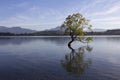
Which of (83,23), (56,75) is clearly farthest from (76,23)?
(56,75)

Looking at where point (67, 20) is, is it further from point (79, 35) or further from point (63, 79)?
point (63, 79)

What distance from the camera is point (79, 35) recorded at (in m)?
71.6

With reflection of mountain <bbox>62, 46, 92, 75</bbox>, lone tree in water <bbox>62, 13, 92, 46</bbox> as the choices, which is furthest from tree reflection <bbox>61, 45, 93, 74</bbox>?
lone tree in water <bbox>62, 13, 92, 46</bbox>

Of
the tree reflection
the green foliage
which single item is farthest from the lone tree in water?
the tree reflection

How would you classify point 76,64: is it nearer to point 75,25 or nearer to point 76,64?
point 76,64

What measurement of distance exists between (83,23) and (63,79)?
172ft

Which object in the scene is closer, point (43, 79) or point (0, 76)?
point (43, 79)

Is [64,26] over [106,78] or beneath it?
over

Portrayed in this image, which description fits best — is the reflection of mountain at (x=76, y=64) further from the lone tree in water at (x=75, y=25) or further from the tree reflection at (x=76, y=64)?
the lone tree in water at (x=75, y=25)

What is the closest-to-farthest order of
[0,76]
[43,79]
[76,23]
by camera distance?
[43,79] → [0,76] → [76,23]

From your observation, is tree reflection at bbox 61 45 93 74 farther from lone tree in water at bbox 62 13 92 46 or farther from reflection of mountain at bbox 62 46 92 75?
lone tree in water at bbox 62 13 92 46

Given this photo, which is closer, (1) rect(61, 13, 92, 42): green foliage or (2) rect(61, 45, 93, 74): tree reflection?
(2) rect(61, 45, 93, 74): tree reflection

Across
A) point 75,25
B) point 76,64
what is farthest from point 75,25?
point 76,64

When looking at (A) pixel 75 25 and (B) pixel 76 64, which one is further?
(A) pixel 75 25
